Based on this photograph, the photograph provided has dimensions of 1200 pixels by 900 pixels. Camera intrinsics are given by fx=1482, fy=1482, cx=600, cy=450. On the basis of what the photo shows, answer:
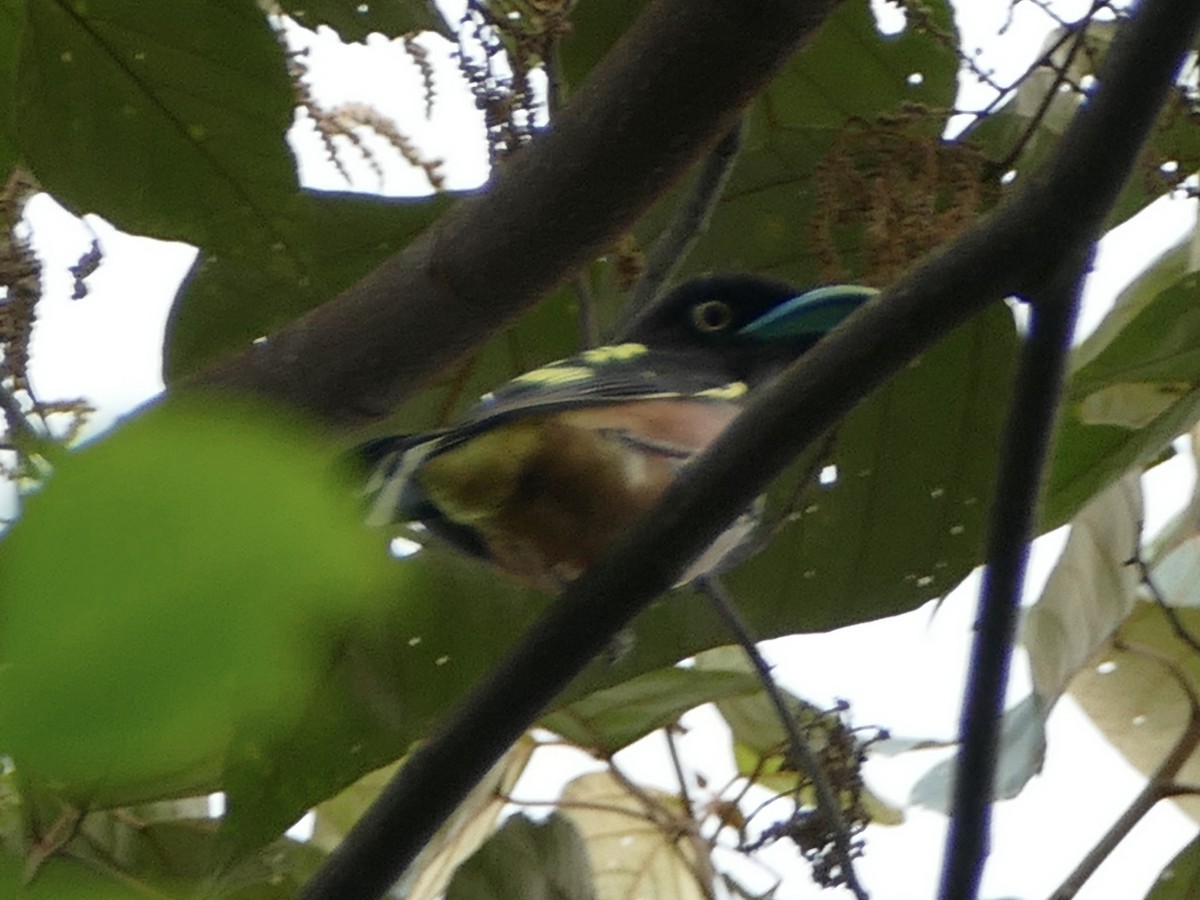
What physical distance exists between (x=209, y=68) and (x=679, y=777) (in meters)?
0.74

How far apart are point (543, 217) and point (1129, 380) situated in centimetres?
51

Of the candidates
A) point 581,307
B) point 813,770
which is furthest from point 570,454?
point 813,770

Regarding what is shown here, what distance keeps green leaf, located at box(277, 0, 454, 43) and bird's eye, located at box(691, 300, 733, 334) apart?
31cm

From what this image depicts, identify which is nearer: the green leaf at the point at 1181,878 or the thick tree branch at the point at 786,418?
the thick tree branch at the point at 786,418

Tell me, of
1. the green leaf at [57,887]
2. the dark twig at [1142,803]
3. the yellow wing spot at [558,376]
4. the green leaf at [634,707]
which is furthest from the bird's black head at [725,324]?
the green leaf at [57,887]

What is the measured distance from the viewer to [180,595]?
133mm

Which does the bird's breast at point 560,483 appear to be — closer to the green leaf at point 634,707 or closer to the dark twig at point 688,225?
the dark twig at point 688,225

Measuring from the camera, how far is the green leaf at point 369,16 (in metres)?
1.17

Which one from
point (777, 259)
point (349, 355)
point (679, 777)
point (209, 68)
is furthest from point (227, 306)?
point (679, 777)

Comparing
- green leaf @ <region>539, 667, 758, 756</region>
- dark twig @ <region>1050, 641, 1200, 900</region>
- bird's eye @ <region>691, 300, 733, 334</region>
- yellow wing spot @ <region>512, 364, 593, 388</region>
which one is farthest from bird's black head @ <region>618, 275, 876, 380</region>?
dark twig @ <region>1050, 641, 1200, 900</region>

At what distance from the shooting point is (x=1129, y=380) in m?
1.14

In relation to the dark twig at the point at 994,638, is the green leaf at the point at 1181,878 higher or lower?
lower

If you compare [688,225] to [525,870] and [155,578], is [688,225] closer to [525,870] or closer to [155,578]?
[525,870]

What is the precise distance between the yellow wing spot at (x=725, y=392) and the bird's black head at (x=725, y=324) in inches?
1.7
